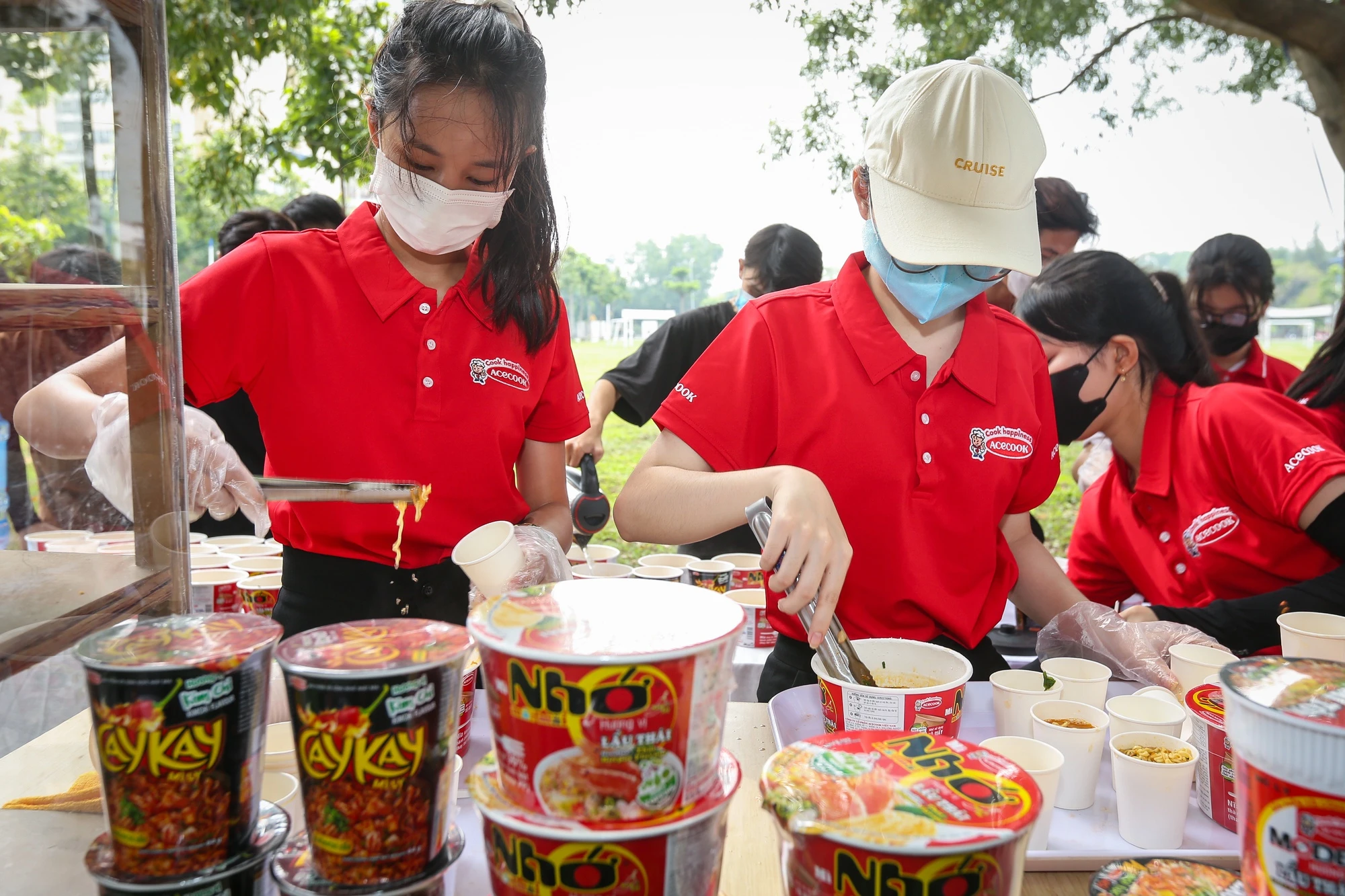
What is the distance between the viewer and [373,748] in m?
0.75

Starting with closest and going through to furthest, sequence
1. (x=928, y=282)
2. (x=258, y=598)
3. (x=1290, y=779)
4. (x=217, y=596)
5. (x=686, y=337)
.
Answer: (x=1290, y=779), (x=928, y=282), (x=258, y=598), (x=217, y=596), (x=686, y=337)

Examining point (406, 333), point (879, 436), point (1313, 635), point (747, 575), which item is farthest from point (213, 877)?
point (747, 575)

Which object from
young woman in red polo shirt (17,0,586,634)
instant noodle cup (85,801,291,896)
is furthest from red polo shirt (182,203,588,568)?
instant noodle cup (85,801,291,896)

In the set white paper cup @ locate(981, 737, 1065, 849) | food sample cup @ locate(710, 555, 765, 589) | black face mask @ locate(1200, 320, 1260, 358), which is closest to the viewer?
white paper cup @ locate(981, 737, 1065, 849)

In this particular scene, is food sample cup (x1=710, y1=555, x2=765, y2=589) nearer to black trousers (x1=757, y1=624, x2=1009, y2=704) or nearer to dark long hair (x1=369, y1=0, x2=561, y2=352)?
black trousers (x1=757, y1=624, x2=1009, y2=704)

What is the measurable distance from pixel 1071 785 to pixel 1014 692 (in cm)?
18

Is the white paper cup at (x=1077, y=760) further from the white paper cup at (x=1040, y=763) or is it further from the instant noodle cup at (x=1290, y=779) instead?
the instant noodle cup at (x=1290, y=779)

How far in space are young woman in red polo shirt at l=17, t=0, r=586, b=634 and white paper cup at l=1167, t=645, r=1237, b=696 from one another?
3.91 ft

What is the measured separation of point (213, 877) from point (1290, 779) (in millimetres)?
858

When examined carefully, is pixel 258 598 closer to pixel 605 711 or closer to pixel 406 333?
pixel 406 333

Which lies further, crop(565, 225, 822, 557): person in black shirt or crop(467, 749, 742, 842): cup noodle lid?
crop(565, 225, 822, 557): person in black shirt

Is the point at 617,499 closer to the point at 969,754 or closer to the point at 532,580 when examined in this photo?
the point at 532,580

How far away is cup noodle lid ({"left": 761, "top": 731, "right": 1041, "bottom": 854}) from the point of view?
72cm

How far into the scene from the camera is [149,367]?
1122mm
